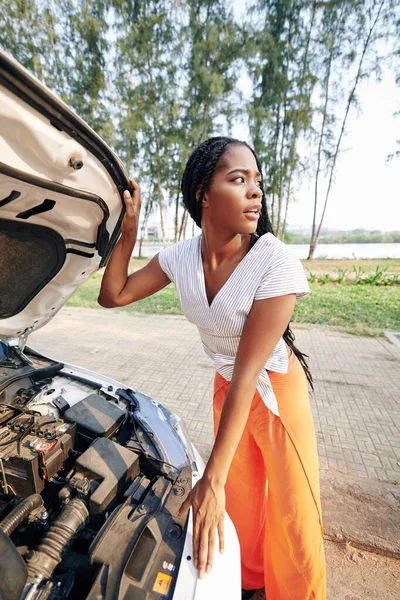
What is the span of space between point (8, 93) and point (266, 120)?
671 inches

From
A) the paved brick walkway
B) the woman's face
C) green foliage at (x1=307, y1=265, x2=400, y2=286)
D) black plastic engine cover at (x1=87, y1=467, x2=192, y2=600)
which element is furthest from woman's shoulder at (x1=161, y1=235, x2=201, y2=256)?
green foliage at (x1=307, y1=265, x2=400, y2=286)

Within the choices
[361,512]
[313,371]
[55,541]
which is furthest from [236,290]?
[313,371]

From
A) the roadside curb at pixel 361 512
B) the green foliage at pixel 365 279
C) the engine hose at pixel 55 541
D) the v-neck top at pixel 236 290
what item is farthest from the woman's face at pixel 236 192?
the green foliage at pixel 365 279

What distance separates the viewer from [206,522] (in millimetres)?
972

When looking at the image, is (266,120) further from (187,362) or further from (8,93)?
(8,93)

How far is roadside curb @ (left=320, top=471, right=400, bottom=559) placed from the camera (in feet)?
5.99

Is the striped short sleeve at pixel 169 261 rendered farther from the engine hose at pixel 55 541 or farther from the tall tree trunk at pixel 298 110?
the tall tree trunk at pixel 298 110

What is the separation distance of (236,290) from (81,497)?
3.13 feet

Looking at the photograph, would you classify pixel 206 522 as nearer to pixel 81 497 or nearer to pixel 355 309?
pixel 81 497

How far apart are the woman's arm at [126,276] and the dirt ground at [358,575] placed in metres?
1.64

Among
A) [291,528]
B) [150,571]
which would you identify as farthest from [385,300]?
[150,571]

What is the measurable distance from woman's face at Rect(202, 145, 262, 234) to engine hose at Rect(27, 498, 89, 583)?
44.7 inches

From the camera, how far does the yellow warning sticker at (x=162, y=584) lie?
89cm

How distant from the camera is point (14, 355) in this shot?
77.2 inches
